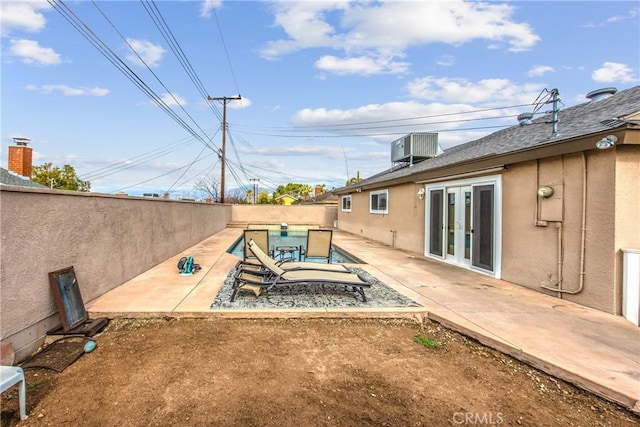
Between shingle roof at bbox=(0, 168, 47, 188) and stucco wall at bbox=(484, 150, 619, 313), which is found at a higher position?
shingle roof at bbox=(0, 168, 47, 188)

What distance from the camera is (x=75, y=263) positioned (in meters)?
4.55

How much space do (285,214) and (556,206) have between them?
21.0 metres

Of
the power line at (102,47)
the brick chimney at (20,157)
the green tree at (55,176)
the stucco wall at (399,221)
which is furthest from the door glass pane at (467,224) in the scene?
the green tree at (55,176)

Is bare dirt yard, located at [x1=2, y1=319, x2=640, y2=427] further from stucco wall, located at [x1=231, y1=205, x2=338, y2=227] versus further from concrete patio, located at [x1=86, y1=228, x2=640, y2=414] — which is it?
stucco wall, located at [x1=231, y1=205, x2=338, y2=227]

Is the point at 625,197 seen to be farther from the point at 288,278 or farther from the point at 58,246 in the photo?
the point at 58,246

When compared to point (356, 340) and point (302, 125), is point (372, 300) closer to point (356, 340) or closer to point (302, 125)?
point (356, 340)

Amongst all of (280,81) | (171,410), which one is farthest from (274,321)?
(280,81)

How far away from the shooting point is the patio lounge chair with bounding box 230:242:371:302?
5.32 m

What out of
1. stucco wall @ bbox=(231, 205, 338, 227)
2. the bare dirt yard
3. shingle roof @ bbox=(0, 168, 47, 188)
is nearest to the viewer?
the bare dirt yard

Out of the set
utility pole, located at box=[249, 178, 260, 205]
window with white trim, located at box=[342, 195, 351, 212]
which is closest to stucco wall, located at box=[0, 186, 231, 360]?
window with white trim, located at box=[342, 195, 351, 212]

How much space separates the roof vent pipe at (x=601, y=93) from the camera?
774 cm

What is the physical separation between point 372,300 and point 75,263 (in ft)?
15.2

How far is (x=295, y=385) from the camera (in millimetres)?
2947

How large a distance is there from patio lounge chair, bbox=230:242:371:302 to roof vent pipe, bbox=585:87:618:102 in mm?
7804
